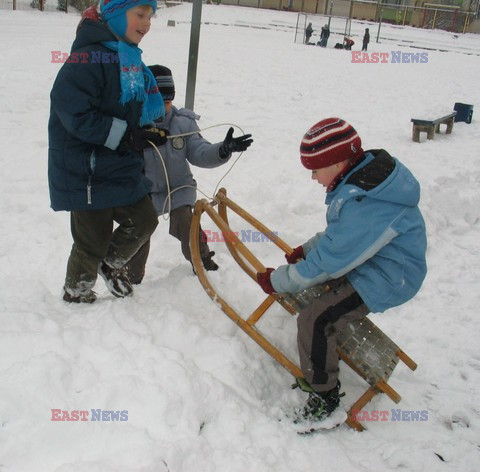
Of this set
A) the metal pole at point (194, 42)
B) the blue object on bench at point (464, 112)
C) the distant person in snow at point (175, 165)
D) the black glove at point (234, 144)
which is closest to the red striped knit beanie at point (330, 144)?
the black glove at point (234, 144)

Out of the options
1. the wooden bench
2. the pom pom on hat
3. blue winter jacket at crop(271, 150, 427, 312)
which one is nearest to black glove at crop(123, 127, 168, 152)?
the pom pom on hat

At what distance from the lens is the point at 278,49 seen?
20312 millimetres

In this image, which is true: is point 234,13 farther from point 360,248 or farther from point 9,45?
point 360,248

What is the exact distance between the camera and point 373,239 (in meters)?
2.62

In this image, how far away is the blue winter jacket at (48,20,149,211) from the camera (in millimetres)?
2703

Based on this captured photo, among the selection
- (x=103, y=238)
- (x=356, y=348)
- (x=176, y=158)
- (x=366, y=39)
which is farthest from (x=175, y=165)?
(x=366, y=39)

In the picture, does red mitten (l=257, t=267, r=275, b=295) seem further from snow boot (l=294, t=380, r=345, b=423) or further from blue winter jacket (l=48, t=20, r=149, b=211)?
blue winter jacket (l=48, t=20, r=149, b=211)

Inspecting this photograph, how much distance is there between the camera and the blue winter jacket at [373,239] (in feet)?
8.58

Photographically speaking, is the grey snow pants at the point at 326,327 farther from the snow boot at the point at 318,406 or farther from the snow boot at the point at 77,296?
the snow boot at the point at 77,296

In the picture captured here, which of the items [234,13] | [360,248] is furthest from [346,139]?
[234,13]

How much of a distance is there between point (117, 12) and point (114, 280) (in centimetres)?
166

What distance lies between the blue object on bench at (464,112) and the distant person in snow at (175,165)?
7827mm

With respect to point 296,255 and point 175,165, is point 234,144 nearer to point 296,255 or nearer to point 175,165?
point 175,165

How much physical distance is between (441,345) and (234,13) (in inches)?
1507
